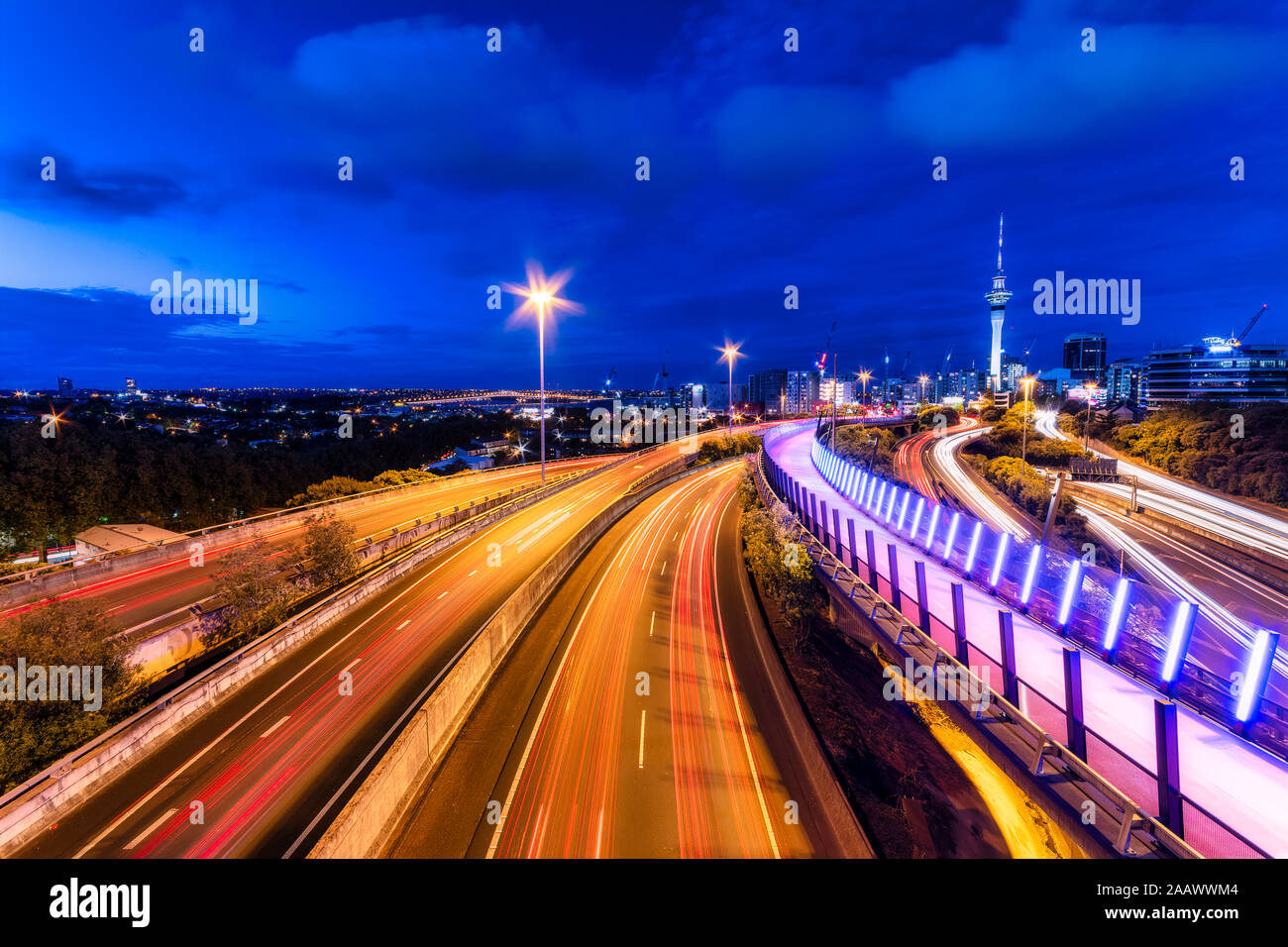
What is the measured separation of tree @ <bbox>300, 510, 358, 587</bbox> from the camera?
61.4 feet

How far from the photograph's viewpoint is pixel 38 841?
28.2ft

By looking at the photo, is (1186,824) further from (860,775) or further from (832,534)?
(832,534)

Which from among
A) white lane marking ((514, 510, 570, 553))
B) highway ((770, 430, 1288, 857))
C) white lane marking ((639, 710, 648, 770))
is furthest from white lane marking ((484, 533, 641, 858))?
highway ((770, 430, 1288, 857))

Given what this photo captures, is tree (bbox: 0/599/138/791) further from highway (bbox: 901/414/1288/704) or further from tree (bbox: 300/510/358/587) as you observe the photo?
highway (bbox: 901/414/1288/704)

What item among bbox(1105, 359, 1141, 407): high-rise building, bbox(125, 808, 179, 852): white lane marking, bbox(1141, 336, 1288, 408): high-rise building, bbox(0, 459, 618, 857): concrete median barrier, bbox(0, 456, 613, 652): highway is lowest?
bbox(125, 808, 179, 852): white lane marking

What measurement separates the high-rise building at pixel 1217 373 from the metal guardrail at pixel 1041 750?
353ft

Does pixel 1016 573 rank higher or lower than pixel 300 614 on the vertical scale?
higher

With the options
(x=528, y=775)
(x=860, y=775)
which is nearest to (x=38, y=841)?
(x=528, y=775)

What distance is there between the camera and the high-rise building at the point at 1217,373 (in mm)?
86125

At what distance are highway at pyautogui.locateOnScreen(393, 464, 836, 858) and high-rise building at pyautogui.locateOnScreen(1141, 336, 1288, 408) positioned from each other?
109 meters

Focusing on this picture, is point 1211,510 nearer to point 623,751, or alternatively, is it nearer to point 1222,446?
point 1222,446

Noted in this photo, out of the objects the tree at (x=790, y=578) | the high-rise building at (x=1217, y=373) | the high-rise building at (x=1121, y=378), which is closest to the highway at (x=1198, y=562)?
the tree at (x=790, y=578)

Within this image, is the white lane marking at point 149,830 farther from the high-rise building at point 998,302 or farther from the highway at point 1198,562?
the high-rise building at point 998,302
